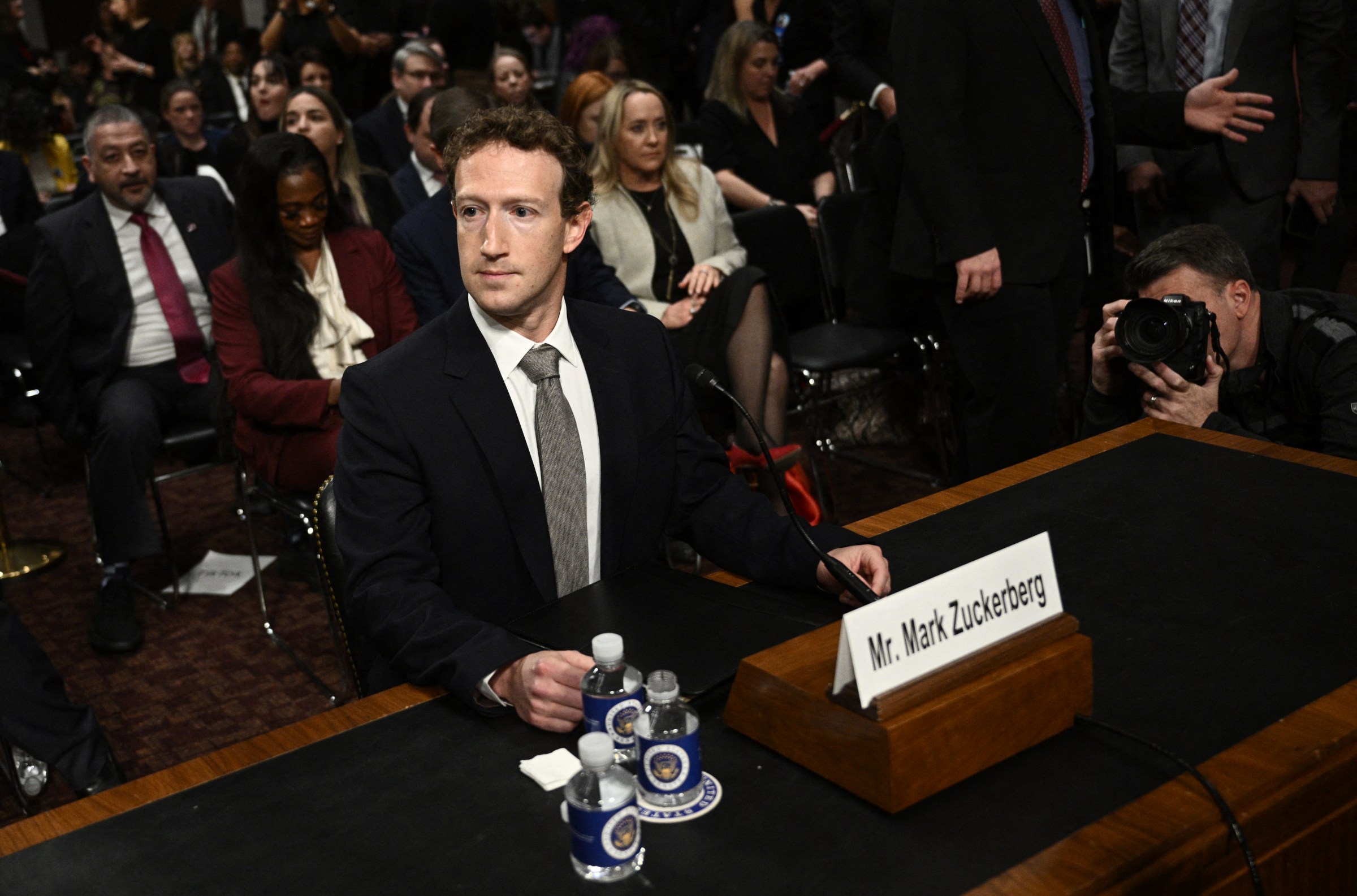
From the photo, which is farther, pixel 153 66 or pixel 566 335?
pixel 153 66

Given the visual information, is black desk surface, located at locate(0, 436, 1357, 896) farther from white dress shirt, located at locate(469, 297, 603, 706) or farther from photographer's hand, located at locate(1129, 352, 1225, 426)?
photographer's hand, located at locate(1129, 352, 1225, 426)

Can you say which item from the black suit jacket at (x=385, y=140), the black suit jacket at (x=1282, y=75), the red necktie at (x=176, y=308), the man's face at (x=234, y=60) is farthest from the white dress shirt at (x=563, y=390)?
the man's face at (x=234, y=60)

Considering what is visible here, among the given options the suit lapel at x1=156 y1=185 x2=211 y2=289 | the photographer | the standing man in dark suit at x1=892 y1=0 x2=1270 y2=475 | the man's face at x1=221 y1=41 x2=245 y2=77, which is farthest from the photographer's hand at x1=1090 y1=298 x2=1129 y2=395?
the man's face at x1=221 y1=41 x2=245 y2=77

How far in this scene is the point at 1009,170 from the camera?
112 inches

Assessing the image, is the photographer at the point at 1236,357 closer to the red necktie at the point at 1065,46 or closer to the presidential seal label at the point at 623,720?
the red necktie at the point at 1065,46

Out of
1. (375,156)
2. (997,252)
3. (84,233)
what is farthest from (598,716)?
(375,156)

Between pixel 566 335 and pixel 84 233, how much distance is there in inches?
90.9

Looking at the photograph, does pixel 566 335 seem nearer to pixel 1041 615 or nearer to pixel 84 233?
pixel 1041 615

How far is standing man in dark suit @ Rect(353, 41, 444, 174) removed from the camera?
15.9 feet

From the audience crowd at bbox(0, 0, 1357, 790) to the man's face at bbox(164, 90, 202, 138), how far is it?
95cm

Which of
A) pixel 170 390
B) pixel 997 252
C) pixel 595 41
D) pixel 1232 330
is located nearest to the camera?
pixel 1232 330

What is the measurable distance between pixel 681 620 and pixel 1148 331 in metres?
1.11

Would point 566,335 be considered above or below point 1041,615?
above

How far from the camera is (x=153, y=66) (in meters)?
7.64
